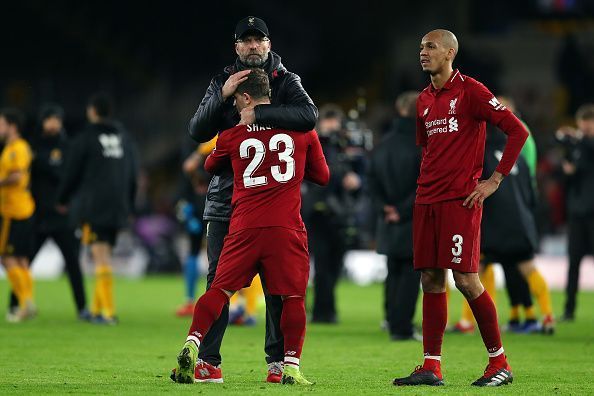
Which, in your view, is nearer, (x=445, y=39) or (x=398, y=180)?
(x=445, y=39)

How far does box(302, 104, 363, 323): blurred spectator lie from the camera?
13.7m

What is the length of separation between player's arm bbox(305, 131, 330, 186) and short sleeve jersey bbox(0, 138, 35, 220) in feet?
20.7

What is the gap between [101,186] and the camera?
1329 centimetres

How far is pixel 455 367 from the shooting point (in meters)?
9.09

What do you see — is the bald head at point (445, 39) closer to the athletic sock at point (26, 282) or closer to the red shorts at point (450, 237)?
the red shorts at point (450, 237)

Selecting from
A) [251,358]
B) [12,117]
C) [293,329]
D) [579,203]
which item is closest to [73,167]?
[12,117]

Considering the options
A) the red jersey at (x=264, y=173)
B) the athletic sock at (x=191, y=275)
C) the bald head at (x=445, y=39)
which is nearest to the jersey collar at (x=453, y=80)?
the bald head at (x=445, y=39)

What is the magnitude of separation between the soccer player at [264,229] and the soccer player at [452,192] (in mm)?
769

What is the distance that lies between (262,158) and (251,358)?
2656mm

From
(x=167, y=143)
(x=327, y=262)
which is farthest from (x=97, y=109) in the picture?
(x=167, y=143)

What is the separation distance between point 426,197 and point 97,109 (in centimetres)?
617

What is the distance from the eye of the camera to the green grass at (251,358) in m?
7.62

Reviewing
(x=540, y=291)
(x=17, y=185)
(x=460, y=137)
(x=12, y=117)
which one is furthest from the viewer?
(x=17, y=185)

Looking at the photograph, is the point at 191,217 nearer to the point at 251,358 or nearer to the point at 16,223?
the point at 16,223
